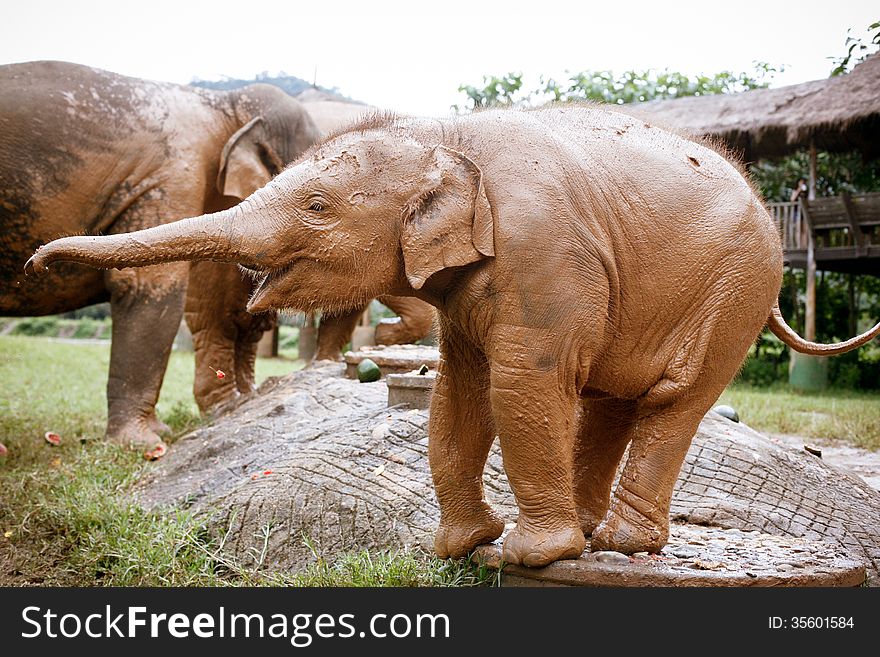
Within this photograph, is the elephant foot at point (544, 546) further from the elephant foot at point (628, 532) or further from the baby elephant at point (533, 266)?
the elephant foot at point (628, 532)

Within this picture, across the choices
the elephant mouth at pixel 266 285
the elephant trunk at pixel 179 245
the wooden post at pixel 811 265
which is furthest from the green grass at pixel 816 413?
the elephant trunk at pixel 179 245

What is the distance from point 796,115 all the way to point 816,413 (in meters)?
5.46

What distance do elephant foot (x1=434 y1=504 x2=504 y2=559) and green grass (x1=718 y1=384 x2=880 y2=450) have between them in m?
4.91

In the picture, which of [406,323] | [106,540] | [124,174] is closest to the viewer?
[106,540]

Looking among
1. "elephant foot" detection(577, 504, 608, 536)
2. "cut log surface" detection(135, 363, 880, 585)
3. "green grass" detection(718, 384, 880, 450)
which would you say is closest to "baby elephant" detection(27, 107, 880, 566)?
"elephant foot" detection(577, 504, 608, 536)

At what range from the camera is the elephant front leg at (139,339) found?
610 cm

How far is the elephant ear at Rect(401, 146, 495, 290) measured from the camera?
2.71 m

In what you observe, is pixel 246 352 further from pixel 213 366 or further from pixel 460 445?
pixel 460 445

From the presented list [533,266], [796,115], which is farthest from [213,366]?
[796,115]

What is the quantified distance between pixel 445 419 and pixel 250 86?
180 inches

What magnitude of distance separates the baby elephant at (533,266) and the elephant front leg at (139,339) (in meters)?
3.49

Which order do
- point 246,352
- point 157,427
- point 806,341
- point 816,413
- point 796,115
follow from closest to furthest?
point 806,341 < point 157,427 < point 246,352 < point 816,413 < point 796,115

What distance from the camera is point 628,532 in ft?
9.75

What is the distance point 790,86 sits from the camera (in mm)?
13258
